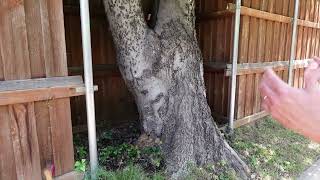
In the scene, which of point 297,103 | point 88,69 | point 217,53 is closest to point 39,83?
→ point 88,69

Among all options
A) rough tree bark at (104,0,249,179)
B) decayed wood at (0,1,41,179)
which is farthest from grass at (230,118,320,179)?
decayed wood at (0,1,41,179)

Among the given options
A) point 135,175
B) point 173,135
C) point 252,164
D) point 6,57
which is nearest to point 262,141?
point 252,164

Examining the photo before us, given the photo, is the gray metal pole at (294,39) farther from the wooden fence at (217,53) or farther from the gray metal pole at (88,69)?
the gray metal pole at (88,69)

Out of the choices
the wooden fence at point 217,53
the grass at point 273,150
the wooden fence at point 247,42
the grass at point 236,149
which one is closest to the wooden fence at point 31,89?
the grass at point 236,149

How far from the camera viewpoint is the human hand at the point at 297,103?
54 centimetres

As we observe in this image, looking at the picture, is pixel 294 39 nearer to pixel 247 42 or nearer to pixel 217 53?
pixel 247 42

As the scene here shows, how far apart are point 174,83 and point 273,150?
6.19ft

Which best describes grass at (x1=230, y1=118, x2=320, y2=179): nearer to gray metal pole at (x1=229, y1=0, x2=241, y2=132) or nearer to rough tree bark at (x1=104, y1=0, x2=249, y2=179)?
gray metal pole at (x1=229, y1=0, x2=241, y2=132)

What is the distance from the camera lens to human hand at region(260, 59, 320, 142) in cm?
54

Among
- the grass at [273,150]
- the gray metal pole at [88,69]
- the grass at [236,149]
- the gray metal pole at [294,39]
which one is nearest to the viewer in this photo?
the gray metal pole at [88,69]

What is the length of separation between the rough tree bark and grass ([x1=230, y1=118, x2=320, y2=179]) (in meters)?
0.43

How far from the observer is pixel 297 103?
0.55 meters

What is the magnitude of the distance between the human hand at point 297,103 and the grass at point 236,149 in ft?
8.42

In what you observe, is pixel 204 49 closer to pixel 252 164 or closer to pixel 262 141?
pixel 262 141
